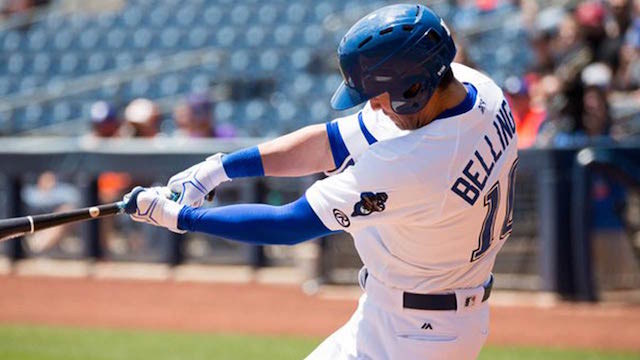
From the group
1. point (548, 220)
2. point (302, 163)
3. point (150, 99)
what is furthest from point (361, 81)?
point (150, 99)

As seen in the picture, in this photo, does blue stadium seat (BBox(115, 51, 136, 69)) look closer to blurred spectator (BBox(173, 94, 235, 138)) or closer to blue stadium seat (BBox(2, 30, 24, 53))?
blue stadium seat (BBox(2, 30, 24, 53))

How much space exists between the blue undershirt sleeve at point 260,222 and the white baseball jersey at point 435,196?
0.05 metres

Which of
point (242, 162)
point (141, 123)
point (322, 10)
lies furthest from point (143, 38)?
point (242, 162)

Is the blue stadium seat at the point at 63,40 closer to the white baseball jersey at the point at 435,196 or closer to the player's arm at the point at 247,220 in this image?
the player's arm at the point at 247,220

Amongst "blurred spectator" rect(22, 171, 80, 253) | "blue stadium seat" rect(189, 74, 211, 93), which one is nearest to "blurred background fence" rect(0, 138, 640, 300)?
"blurred spectator" rect(22, 171, 80, 253)

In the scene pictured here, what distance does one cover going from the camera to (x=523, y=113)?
30.4 feet

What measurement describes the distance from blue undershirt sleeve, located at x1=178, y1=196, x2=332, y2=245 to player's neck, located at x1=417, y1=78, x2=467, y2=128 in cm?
45

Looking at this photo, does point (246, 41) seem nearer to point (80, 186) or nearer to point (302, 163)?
point (80, 186)

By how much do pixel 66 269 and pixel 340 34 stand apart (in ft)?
16.7

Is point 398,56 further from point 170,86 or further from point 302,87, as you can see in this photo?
point 170,86

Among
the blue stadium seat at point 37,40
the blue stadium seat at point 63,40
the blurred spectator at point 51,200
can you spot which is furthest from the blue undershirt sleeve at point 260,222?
the blue stadium seat at point 37,40

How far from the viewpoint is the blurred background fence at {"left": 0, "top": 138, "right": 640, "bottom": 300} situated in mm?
8586

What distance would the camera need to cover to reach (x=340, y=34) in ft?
45.8

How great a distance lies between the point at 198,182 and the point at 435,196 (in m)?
0.98
